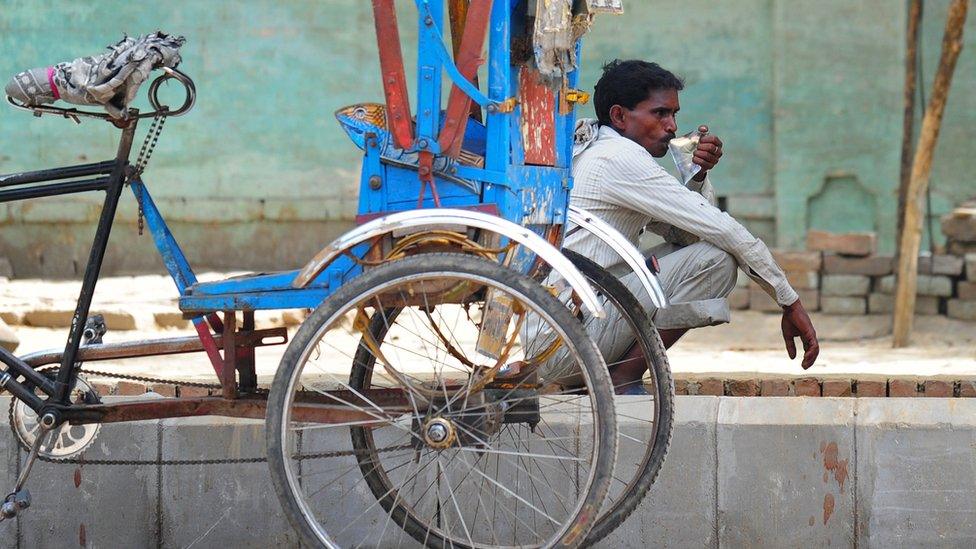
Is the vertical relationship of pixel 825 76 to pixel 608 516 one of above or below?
above

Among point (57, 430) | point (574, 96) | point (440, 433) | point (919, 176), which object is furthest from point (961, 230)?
point (57, 430)

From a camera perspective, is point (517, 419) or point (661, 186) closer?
point (517, 419)

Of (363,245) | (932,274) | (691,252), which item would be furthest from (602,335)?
(932,274)

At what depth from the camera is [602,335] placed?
14.5 feet


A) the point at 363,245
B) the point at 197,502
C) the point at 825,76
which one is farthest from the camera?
the point at 825,76

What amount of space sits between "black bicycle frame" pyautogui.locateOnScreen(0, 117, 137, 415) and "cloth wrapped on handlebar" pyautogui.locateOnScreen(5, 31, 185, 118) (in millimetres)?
112

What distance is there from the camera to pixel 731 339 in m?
9.74

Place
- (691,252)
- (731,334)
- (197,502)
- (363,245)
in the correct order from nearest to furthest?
1. (363,245)
2. (197,502)
3. (691,252)
4. (731,334)

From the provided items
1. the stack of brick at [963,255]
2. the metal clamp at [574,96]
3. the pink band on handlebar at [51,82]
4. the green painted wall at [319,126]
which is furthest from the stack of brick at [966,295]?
the pink band on handlebar at [51,82]

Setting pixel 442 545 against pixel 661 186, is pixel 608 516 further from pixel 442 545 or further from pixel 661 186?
pixel 661 186

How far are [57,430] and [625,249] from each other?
1606mm

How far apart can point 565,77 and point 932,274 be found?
294 inches

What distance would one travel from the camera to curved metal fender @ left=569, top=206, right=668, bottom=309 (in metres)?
3.63

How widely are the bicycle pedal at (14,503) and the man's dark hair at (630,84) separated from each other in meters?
2.19
